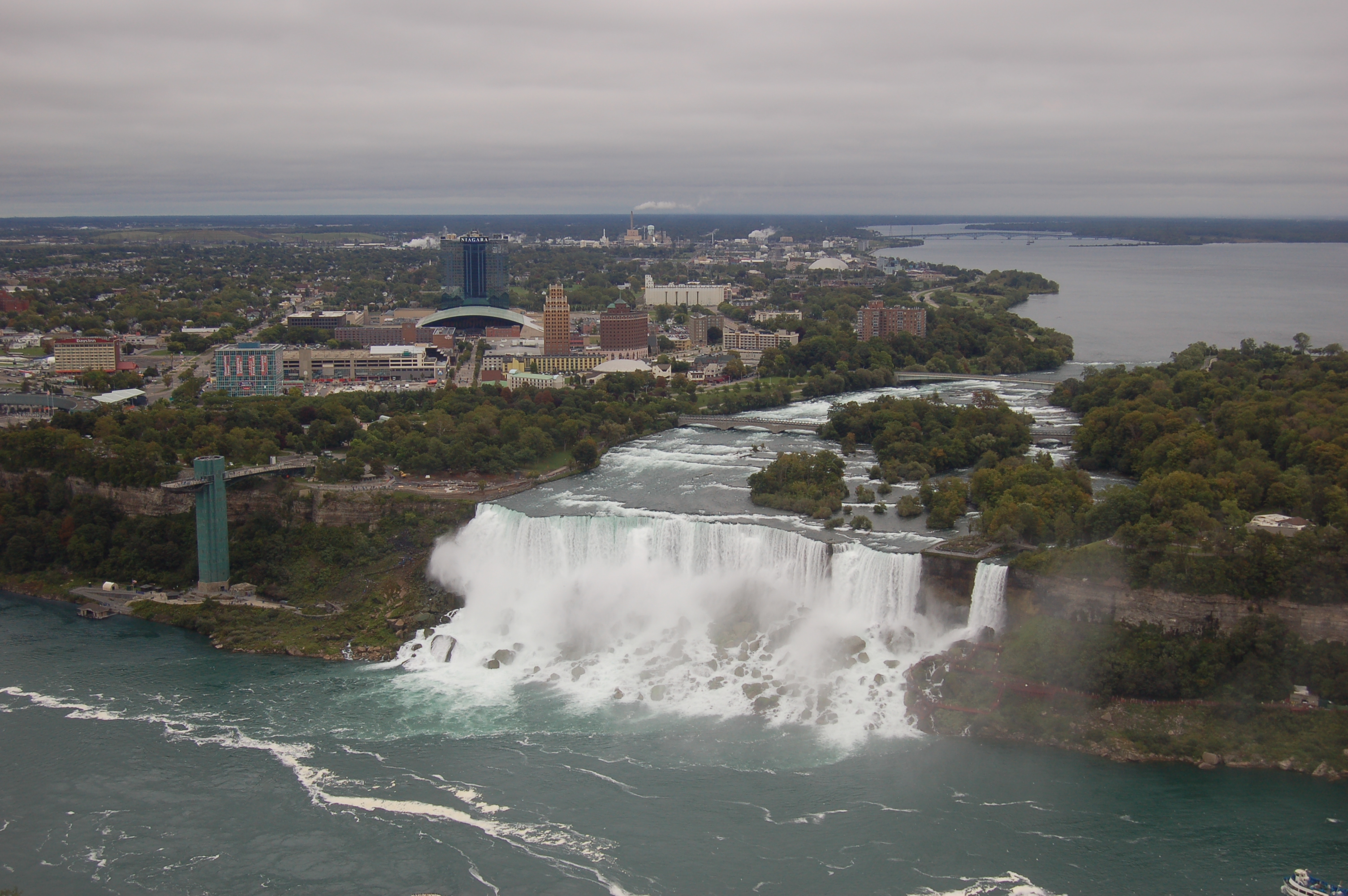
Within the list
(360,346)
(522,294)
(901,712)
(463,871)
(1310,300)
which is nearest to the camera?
(463,871)

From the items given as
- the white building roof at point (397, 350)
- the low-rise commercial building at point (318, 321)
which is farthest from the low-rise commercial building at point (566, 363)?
→ the low-rise commercial building at point (318, 321)

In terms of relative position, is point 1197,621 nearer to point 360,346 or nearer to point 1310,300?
point 360,346

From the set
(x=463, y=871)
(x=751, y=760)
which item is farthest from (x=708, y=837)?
(x=463, y=871)

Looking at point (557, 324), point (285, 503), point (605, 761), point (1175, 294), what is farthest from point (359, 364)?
point (1175, 294)

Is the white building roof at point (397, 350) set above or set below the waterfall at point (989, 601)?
above

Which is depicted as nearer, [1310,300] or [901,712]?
[901,712]

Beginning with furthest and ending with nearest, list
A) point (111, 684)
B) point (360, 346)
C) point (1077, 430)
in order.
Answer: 1. point (360, 346)
2. point (1077, 430)
3. point (111, 684)

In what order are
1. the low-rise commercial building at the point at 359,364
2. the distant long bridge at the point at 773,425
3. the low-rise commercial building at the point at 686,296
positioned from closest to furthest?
the distant long bridge at the point at 773,425 < the low-rise commercial building at the point at 359,364 < the low-rise commercial building at the point at 686,296

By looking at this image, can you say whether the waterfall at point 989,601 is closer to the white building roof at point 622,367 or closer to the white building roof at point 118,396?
the white building roof at point 622,367
